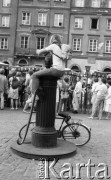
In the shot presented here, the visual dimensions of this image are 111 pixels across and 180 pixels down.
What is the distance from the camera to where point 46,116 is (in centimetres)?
554

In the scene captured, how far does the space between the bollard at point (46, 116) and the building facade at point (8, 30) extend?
33.5 metres

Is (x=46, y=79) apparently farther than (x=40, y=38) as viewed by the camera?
No

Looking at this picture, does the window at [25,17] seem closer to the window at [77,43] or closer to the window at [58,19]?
the window at [58,19]

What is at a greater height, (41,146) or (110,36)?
(110,36)

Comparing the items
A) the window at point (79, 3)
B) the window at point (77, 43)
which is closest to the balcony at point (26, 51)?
the window at point (77, 43)

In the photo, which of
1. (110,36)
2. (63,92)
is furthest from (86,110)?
(110,36)

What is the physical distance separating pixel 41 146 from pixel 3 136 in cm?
178

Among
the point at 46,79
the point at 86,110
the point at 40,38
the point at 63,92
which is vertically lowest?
the point at 86,110

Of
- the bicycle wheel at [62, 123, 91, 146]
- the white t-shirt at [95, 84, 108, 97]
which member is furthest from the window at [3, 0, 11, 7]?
the bicycle wheel at [62, 123, 91, 146]

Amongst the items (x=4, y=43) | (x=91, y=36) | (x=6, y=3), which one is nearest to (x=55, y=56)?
(x=91, y=36)

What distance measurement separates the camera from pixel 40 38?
38.7 meters

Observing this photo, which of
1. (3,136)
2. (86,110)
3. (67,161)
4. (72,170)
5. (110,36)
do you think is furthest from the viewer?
(110,36)

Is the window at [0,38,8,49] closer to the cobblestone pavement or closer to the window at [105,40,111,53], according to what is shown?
the window at [105,40,111,53]

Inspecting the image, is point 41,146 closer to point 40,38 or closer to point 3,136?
point 3,136
